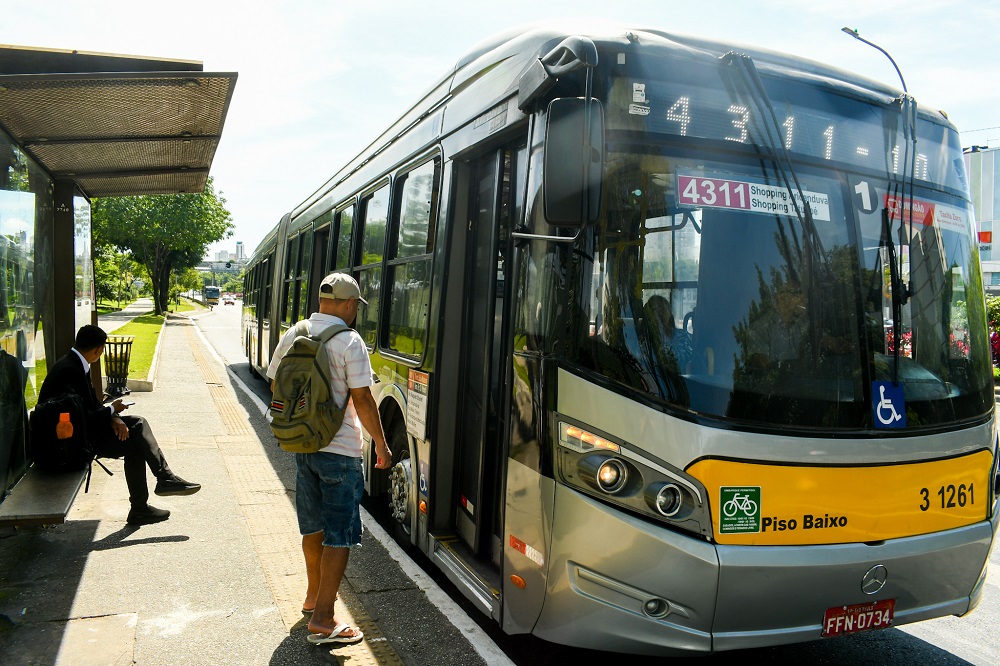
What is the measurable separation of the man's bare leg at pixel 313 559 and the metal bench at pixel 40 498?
1.73 m

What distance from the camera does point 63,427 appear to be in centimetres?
560

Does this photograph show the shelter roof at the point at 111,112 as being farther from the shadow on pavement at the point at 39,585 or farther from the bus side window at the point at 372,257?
the shadow on pavement at the point at 39,585

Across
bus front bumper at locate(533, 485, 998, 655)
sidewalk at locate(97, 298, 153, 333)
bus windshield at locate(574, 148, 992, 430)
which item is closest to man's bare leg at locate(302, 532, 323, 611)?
bus front bumper at locate(533, 485, 998, 655)

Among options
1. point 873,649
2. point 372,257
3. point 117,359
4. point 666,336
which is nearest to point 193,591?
point 372,257

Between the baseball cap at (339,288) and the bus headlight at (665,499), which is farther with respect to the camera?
the baseball cap at (339,288)

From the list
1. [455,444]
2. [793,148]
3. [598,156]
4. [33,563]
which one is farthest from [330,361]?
[33,563]

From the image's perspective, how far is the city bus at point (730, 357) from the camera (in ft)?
10.7

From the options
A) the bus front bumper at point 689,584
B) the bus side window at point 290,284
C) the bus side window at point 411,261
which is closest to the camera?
the bus front bumper at point 689,584

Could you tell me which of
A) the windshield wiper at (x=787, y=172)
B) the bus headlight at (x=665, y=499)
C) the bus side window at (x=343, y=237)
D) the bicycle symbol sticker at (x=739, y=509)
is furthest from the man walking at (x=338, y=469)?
the bus side window at (x=343, y=237)

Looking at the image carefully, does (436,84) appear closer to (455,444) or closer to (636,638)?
(455,444)

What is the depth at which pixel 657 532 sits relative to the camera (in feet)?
10.5

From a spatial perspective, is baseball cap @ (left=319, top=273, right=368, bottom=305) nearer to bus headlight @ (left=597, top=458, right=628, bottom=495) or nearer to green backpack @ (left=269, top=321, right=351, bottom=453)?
green backpack @ (left=269, top=321, right=351, bottom=453)

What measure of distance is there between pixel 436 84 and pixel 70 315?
4708mm

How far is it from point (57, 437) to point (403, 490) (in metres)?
2.43
